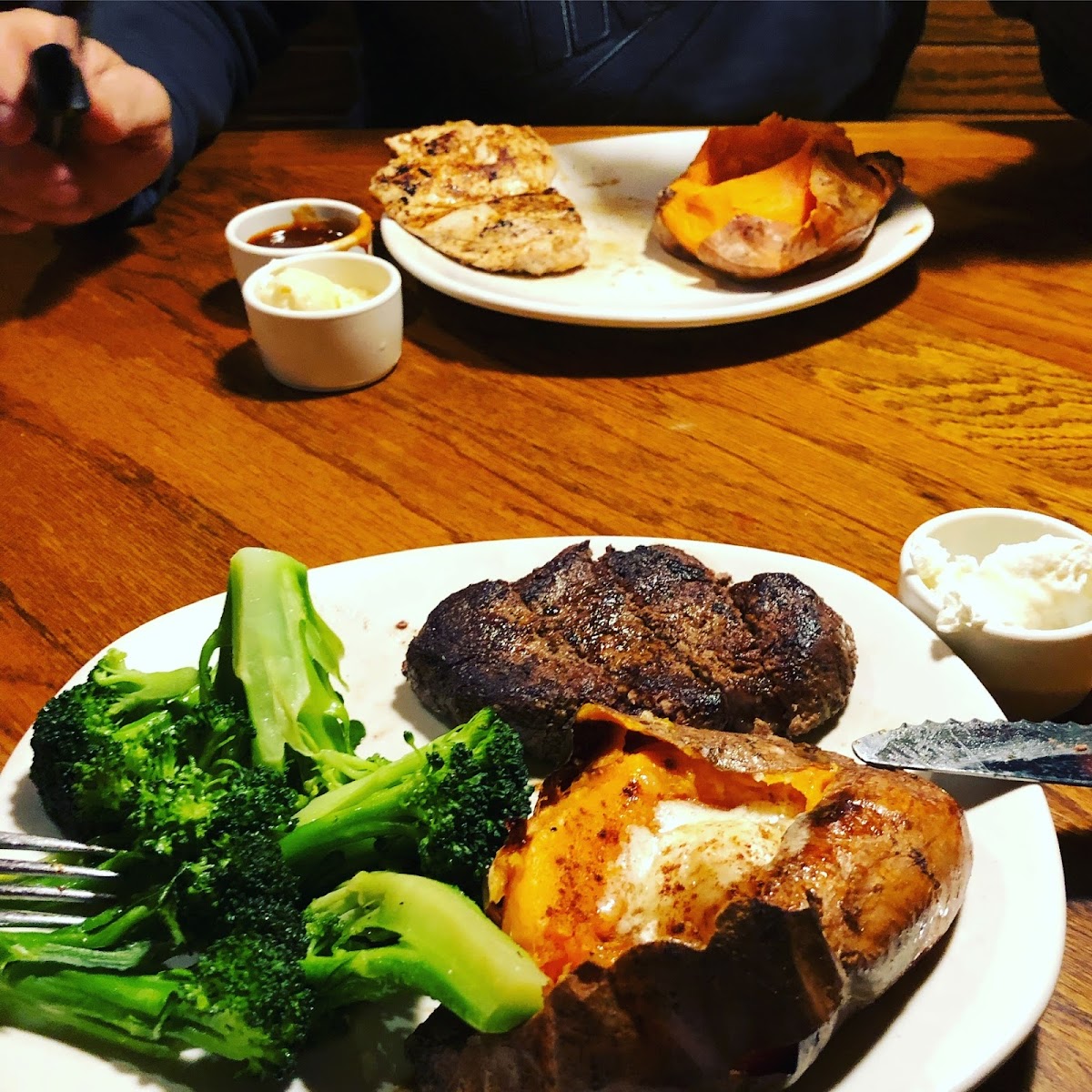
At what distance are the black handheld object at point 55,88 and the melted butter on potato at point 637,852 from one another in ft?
8.07

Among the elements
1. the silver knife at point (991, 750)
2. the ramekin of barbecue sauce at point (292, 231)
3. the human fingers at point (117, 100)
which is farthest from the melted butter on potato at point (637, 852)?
the human fingers at point (117, 100)

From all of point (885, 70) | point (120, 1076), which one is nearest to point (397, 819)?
point (120, 1076)

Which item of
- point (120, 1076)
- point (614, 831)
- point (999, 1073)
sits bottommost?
point (999, 1073)

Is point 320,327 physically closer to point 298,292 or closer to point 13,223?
point 298,292

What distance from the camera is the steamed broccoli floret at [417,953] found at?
3.41ft

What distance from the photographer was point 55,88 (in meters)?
2.74

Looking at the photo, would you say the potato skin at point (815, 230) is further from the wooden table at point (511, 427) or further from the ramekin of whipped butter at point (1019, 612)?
the ramekin of whipped butter at point (1019, 612)

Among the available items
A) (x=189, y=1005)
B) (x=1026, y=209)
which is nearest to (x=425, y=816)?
(x=189, y=1005)

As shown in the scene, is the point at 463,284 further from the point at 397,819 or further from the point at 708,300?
the point at 397,819

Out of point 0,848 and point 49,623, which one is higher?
point 0,848

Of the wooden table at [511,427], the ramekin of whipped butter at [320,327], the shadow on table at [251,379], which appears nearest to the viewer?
the wooden table at [511,427]

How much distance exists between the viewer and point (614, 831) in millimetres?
1212

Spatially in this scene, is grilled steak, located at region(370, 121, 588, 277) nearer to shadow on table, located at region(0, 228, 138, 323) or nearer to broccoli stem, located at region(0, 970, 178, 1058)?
shadow on table, located at region(0, 228, 138, 323)

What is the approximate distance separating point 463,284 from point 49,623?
1.41 meters
